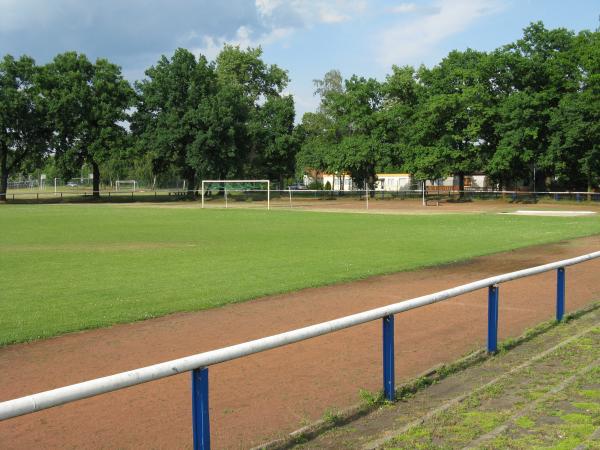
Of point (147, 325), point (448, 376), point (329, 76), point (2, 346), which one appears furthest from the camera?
point (329, 76)

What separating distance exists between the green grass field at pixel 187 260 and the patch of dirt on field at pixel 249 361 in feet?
3.35

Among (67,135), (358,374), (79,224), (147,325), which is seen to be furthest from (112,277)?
(67,135)

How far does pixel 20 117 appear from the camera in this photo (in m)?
61.0

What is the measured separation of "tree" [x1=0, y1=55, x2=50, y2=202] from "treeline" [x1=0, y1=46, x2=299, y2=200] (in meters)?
0.10

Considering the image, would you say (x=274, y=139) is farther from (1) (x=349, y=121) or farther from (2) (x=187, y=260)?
(2) (x=187, y=260)

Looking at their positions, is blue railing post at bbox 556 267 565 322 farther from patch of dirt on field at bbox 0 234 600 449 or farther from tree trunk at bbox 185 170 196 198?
tree trunk at bbox 185 170 196 198

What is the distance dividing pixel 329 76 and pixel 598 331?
293 ft

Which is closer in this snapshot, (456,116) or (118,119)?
(456,116)

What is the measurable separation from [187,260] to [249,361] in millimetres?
9992

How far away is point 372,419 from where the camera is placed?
520cm

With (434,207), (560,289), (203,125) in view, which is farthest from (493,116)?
(560,289)

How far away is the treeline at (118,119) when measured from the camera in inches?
2450

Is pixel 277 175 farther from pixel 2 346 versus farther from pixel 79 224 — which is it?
pixel 2 346

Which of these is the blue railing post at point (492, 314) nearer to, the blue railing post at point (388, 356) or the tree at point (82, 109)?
the blue railing post at point (388, 356)
